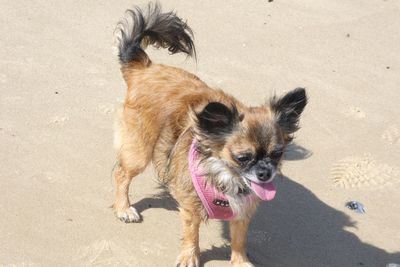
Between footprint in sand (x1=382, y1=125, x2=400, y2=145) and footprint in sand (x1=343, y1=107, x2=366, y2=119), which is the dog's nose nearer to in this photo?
footprint in sand (x1=382, y1=125, x2=400, y2=145)

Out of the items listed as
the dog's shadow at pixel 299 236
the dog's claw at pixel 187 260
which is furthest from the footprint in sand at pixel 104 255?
the dog's shadow at pixel 299 236

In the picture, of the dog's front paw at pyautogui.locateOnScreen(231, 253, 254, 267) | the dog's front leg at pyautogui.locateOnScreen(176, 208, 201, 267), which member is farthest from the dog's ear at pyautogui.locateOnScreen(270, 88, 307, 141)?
the dog's front paw at pyautogui.locateOnScreen(231, 253, 254, 267)

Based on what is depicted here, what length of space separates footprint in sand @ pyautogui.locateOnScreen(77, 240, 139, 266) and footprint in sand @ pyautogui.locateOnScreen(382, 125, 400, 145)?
11.7 feet

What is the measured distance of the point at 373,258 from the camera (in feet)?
16.1

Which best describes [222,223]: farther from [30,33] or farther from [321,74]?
[30,33]

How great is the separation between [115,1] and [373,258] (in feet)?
20.1

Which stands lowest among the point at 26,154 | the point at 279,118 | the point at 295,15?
the point at 26,154

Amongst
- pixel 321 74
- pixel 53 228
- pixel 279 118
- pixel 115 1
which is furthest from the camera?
pixel 115 1

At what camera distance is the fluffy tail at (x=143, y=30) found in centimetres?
497

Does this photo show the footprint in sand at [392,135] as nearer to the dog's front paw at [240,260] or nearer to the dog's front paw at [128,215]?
the dog's front paw at [240,260]

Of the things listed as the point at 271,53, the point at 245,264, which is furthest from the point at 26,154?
the point at 271,53

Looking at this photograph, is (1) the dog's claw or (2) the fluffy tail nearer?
(1) the dog's claw

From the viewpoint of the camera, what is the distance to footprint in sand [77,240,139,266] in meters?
4.45

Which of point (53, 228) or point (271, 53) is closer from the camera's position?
point (53, 228)
